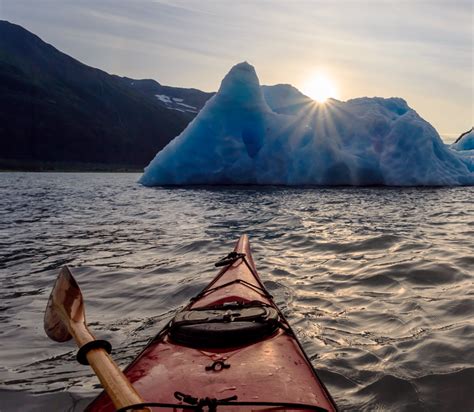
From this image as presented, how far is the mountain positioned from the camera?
84.6 meters

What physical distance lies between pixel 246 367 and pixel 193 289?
3113 millimetres

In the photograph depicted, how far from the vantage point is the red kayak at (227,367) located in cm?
203

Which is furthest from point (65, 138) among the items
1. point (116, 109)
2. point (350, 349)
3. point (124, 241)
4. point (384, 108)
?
point (350, 349)

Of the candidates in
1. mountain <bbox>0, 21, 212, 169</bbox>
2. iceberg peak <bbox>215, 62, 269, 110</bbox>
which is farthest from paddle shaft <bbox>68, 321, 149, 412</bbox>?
mountain <bbox>0, 21, 212, 169</bbox>

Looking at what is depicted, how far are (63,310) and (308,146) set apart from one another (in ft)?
60.9

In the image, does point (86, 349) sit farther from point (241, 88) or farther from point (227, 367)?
point (241, 88)

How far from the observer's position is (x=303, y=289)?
521cm

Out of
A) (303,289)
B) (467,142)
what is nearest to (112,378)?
(303,289)

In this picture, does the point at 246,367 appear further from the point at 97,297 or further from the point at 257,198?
the point at 257,198

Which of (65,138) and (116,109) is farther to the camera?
(116,109)

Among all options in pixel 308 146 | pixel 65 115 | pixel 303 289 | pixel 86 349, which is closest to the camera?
pixel 86 349

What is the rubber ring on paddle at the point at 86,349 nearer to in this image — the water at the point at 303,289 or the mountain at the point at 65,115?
the water at the point at 303,289

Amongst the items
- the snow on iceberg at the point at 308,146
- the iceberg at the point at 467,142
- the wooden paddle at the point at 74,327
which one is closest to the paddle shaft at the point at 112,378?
the wooden paddle at the point at 74,327

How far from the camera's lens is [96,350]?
88.4 inches
